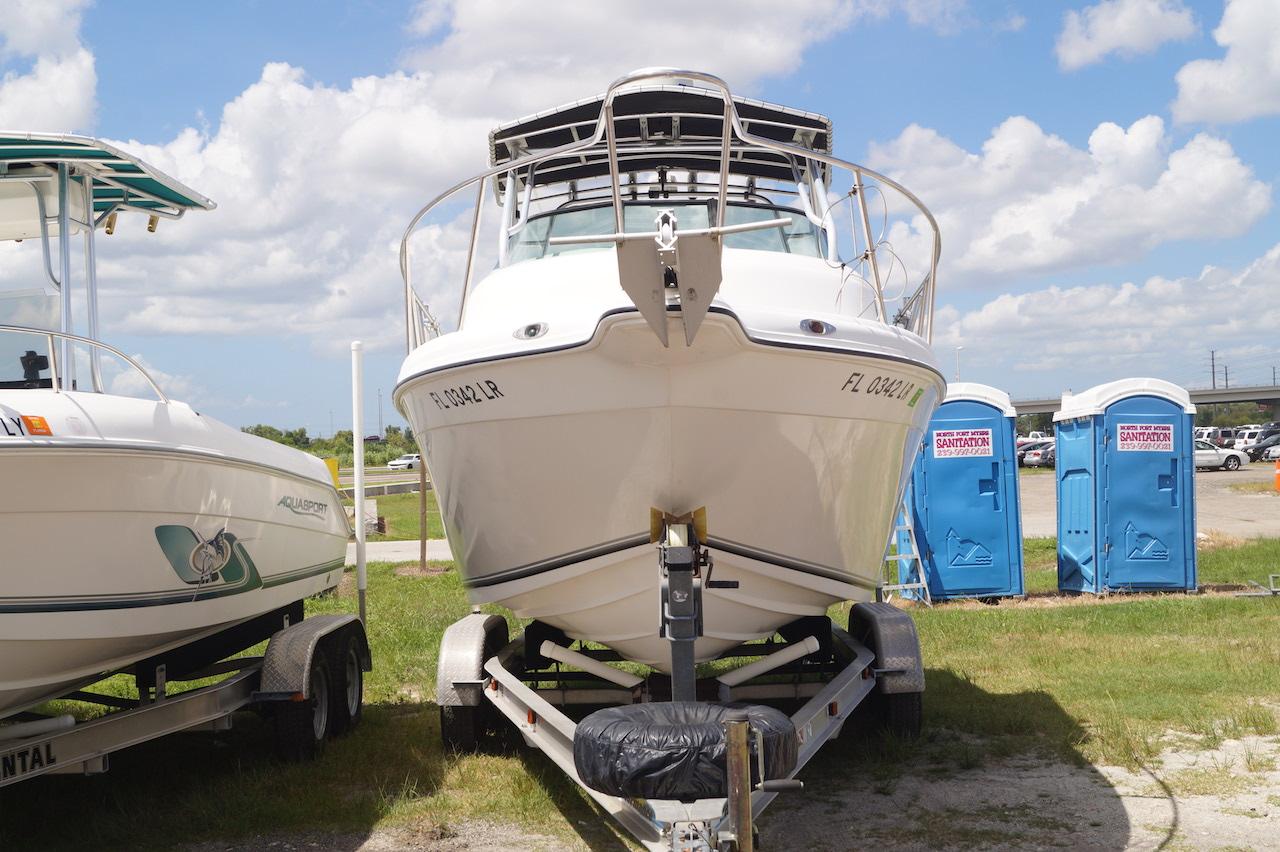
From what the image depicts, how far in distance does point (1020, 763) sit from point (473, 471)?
2.98m

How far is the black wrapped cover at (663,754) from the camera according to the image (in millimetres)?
3557

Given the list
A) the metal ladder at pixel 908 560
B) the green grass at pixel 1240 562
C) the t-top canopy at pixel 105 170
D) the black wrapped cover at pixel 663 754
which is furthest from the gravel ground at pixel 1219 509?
the t-top canopy at pixel 105 170

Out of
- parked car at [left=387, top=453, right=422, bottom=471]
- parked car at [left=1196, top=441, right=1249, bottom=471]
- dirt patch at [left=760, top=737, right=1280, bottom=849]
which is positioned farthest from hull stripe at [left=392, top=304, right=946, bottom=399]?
parked car at [left=387, top=453, right=422, bottom=471]

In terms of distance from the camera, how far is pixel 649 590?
4781 millimetres

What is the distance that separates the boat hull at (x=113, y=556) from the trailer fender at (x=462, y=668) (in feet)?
3.38

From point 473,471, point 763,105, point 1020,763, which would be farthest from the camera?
point 763,105

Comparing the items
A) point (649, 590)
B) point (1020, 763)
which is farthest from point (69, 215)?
point (1020, 763)

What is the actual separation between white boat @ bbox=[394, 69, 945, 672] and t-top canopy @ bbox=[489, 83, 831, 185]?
1442 millimetres

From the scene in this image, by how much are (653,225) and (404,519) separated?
67.5 ft

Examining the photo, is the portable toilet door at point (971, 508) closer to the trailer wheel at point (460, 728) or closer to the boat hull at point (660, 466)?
the boat hull at point (660, 466)

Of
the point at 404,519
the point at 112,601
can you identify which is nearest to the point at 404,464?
the point at 404,519

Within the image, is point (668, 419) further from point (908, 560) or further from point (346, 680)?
point (908, 560)

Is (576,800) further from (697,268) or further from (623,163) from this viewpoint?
(623,163)

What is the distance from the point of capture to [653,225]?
20.3 ft
